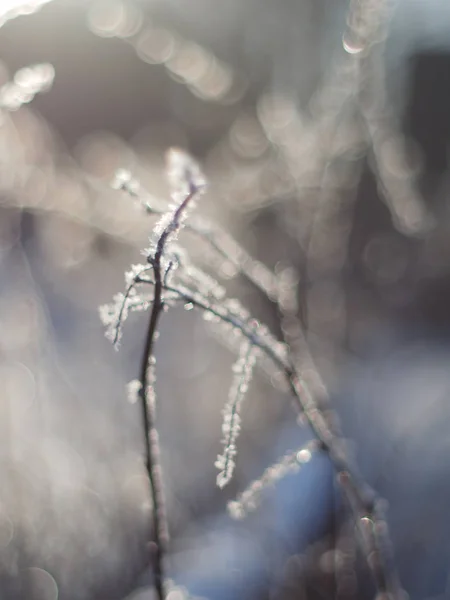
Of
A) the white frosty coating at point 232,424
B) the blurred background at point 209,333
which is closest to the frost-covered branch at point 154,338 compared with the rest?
the white frosty coating at point 232,424

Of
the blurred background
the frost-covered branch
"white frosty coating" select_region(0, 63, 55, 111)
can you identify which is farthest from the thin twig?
"white frosty coating" select_region(0, 63, 55, 111)

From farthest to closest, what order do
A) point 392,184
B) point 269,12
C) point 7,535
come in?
1. point 269,12
2. point 392,184
3. point 7,535

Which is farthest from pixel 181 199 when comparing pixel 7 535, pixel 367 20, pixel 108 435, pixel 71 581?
pixel 108 435

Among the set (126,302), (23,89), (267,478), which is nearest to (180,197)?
(126,302)

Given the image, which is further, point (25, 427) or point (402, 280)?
point (402, 280)

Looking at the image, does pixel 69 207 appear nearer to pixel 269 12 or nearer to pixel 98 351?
pixel 98 351

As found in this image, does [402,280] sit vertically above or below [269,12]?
below

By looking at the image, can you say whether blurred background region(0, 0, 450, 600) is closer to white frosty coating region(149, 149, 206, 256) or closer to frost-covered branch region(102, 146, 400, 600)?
frost-covered branch region(102, 146, 400, 600)

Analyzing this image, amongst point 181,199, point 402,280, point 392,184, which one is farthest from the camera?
point 402,280

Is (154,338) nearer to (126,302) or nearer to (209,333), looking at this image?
(126,302)
